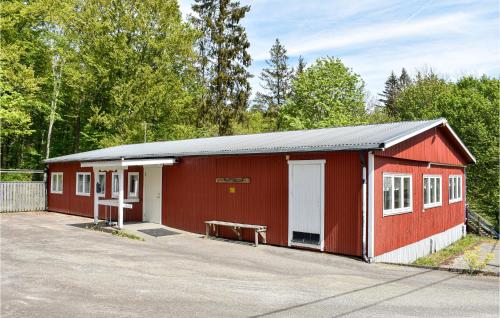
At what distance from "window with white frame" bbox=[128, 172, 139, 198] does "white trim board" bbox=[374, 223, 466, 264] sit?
442 inches

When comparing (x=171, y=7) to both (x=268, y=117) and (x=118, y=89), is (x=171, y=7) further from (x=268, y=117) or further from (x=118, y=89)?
(x=268, y=117)

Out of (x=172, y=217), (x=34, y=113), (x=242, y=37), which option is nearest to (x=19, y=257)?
(x=172, y=217)

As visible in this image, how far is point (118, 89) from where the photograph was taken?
31562mm

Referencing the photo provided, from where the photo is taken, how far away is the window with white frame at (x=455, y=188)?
62.5 ft

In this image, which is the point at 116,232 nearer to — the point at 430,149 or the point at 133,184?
the point at 133,184

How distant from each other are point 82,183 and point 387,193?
52.4 ft

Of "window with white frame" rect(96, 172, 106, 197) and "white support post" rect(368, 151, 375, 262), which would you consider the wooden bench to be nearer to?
"white support post" rect(368, 151, 375, 262)

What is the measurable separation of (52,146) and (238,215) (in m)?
27.6

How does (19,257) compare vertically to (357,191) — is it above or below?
below

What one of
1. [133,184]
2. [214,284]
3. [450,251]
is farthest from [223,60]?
[214,284]

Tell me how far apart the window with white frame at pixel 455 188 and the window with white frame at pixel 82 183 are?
17.2m

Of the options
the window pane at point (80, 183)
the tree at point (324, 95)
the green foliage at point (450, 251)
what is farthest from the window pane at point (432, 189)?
the tree at point (324, 95)

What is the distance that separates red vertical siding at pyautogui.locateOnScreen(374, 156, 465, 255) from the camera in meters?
12.2

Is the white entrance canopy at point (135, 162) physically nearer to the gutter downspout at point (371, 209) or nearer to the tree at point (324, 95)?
the gutter downspout at point (371, 209)
